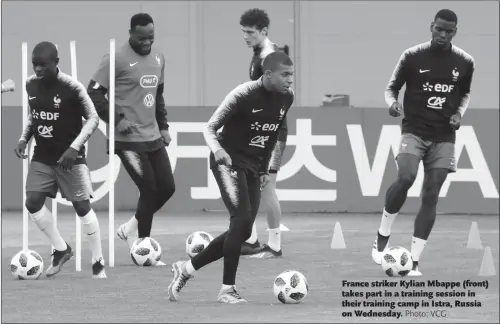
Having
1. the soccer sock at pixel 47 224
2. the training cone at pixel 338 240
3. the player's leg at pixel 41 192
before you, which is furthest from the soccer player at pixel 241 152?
the training cone at pixel 338 240

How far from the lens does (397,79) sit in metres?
11.8

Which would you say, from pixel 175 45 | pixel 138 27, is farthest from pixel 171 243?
pixel 175 45

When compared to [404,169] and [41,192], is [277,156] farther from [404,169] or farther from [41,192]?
[41,192]

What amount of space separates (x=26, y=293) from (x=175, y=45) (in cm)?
1248

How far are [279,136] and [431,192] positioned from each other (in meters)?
1.85

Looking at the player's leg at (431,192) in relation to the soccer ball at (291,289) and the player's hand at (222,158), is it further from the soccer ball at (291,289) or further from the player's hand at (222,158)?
the player's hand at (222,158)

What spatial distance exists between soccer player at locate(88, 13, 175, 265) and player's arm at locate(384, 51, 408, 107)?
2.17m

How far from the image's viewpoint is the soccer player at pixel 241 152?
9430 mm

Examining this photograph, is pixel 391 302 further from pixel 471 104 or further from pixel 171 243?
pixel 471 104

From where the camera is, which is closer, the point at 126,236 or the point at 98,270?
the point at 98,270

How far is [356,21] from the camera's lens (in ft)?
74.4

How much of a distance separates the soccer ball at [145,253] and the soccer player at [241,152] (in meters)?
2.37

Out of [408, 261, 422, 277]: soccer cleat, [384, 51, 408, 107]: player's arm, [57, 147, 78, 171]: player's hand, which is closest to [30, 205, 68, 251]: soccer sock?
[57, 147, 78, 171]: player's hand

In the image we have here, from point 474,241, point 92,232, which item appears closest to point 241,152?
point 92,232
